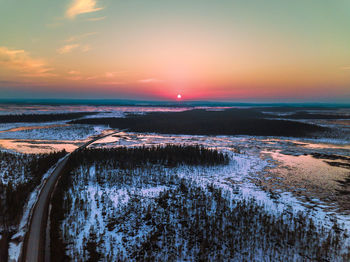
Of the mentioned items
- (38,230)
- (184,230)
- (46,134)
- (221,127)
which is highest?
(221,127)

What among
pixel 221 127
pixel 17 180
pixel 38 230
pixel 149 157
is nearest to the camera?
pixel 38 230

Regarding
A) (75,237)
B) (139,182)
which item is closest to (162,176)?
(139,182)

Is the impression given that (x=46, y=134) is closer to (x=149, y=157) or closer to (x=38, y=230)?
(x=149, y=157)

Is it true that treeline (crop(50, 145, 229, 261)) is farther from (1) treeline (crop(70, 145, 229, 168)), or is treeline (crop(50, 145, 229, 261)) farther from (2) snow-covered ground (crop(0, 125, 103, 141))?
(2) snow-covered ground (crop(0, 125, 103, 141))

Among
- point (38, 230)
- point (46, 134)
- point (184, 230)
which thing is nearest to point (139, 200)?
point (184, 230)

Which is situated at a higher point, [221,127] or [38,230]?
[221,127]

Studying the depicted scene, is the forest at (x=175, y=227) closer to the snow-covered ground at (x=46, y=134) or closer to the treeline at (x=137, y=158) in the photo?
the treeline at (x=137, y=158)

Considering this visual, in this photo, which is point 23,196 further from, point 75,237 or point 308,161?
point 308,161

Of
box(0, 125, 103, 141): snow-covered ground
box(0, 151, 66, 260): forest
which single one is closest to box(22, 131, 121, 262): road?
box(0, 151, 66, 260): forest
